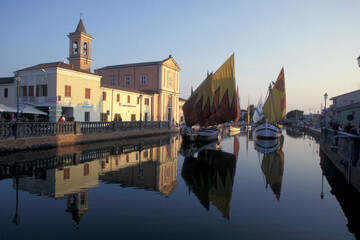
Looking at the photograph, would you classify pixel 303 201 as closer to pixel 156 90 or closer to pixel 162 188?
pixel 162 188

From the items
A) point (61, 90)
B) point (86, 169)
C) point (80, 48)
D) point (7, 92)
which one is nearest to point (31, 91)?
point (61, 90)

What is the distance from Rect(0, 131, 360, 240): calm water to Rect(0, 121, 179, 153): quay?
2.70 metres

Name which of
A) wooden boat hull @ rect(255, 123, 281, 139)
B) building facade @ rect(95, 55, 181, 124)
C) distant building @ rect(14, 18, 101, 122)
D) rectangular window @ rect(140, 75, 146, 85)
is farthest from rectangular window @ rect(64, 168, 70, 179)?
rectangular window @ rect(140, 75, 146, 85)

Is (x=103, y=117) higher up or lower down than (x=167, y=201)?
higher up

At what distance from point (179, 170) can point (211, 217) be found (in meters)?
7.17

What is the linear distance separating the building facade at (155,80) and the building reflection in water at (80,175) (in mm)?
34937

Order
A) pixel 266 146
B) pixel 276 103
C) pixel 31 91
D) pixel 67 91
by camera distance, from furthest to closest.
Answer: pixel 276 103 → pixel 31 91 → pixel 67 91 → pixel 266 146

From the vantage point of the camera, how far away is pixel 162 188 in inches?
461

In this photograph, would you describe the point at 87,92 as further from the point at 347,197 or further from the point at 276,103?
the point at 347,197

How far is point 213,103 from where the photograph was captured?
34031mm

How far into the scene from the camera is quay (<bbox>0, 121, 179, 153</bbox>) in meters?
18.8

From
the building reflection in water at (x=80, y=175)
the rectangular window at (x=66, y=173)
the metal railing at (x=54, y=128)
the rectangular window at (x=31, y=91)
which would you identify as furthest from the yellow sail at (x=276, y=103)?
the rectangular window at (x=66, y=173)

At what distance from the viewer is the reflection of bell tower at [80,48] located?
4447 cm

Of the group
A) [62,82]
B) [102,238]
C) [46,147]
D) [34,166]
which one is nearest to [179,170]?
[34,166]
